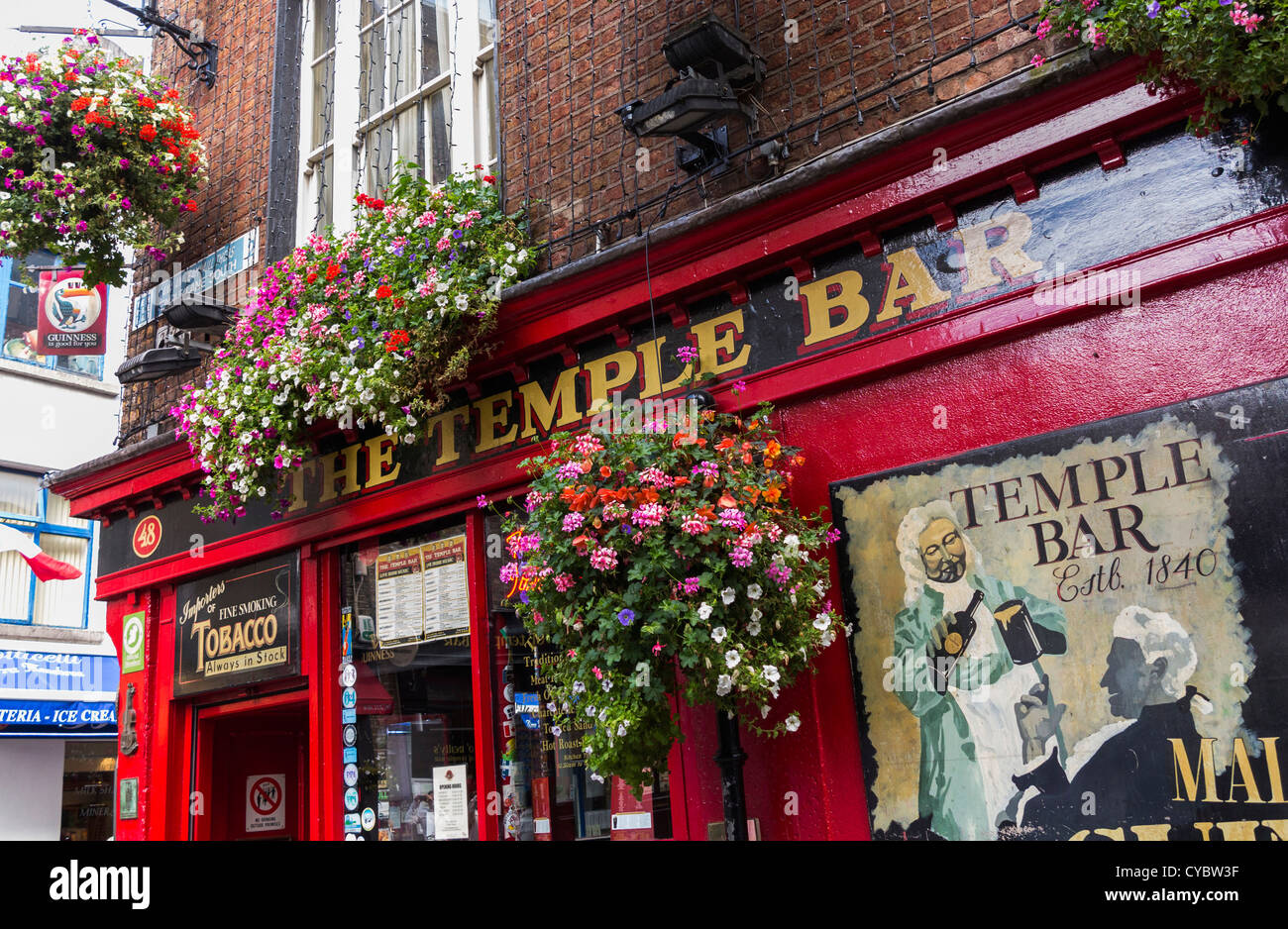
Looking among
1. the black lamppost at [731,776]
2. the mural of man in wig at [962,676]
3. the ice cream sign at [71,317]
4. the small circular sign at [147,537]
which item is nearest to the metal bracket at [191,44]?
the ice cream sign at [71,317]

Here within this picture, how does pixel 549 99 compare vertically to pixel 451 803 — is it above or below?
above

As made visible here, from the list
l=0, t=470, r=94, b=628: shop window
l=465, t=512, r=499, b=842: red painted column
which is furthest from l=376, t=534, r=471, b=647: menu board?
l=0, t=470, r=94, b=628: shop window

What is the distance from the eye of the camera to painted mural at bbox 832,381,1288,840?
3988 mm

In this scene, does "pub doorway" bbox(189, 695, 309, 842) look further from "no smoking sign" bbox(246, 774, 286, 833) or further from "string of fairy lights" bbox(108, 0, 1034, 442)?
"string of fairy lights" bbox(108, 0, 1034, 442)

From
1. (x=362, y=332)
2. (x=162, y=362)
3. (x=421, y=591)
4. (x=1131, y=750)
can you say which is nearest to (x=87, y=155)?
(x=162, y=362)

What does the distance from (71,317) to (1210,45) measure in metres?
11.5

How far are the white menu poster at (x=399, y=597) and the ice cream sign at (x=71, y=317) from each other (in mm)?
5676

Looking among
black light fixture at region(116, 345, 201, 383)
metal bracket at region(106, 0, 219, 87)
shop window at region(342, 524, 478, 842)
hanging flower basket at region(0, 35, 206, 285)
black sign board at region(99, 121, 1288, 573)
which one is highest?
metal bracket at region(106, 0, 219, 87)

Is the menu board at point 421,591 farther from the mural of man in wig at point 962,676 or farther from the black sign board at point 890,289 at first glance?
the mural of man in wig at point 962,676

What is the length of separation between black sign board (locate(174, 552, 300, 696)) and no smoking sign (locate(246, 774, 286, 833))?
105cm

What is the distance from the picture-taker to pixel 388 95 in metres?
8.32

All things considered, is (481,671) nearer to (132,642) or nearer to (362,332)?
(362,332)

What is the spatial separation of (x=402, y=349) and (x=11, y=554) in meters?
12.5
